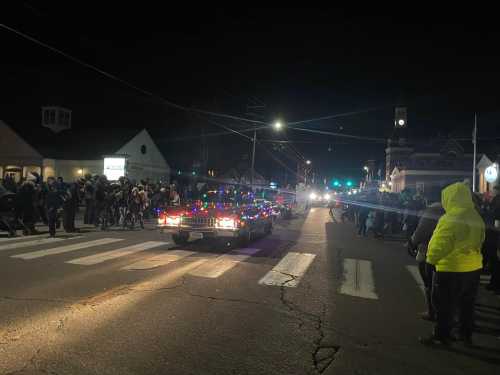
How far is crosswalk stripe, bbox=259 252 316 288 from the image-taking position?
7.98 m

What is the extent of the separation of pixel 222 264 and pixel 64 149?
31.1 metres

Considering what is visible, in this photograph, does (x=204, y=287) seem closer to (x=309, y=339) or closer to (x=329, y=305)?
(x=329, y=305)

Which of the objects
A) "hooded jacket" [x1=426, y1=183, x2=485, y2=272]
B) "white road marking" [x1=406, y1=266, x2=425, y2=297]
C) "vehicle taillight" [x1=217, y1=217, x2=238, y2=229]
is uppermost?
"hooded jacket" [x1=426, y1=183, x2=485, y2=272]

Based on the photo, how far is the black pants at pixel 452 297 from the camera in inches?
188

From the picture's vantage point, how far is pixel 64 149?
36562mm

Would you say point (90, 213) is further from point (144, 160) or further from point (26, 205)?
point (144, 160)

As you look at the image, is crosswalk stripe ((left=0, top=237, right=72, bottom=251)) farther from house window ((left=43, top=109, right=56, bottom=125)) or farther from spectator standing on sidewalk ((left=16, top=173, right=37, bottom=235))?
house window ((left=43, top=109, right=56, bottom=125))

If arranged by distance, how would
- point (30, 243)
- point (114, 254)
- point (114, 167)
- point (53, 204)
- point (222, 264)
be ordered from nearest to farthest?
point (222, 264)
point (114, 254)
point (30, 243)
point (53, 204)
point (114, 167)

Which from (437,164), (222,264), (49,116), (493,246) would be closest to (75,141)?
(49,116)

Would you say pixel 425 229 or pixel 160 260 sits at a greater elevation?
pixel 425 229

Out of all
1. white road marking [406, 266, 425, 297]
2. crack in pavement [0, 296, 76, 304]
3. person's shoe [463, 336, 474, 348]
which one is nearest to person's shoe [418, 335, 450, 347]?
person's shoe [463, 336, 474, 348]

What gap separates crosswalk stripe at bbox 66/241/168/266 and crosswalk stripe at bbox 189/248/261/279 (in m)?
2.28

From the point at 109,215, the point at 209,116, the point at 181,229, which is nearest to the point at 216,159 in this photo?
the point at 209,116

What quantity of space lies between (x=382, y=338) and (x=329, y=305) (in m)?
1.41
